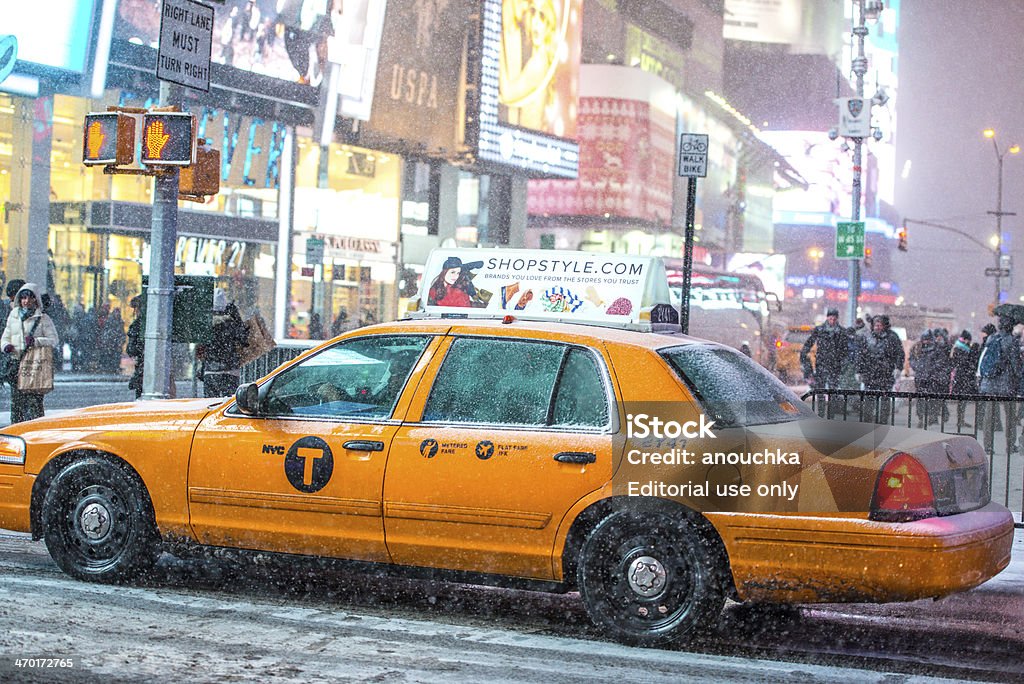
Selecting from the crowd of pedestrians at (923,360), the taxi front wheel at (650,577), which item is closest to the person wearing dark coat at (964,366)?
the crowd of pedestrians at (923,360)

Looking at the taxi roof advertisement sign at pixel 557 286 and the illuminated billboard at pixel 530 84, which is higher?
the illuminated billboard at pixel 530 84

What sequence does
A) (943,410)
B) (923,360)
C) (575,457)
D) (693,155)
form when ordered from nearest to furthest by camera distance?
1. (575,457)
2. (943,410)
3. (693,155)
4. (923,360)

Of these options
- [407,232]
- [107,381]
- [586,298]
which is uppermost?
[407,232]

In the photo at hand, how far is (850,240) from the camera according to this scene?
99.5 ft

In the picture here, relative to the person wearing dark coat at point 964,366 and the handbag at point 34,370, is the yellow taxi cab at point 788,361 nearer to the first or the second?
the person wearing dark coat at point 964,366

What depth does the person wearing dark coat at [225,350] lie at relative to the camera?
13734 millimetres

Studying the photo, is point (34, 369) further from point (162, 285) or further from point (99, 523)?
point (99, 523)

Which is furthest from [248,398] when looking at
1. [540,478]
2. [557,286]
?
[557,286]

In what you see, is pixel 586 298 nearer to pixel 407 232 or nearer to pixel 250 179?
pixel 250 179

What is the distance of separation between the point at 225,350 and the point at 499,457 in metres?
8.25

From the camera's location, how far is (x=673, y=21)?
281 feet

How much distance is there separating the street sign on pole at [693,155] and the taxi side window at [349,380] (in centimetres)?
705

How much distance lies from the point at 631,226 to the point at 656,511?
229ft

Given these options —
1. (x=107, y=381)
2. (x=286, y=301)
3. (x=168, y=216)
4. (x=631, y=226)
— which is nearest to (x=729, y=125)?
(x=631, y=226)
